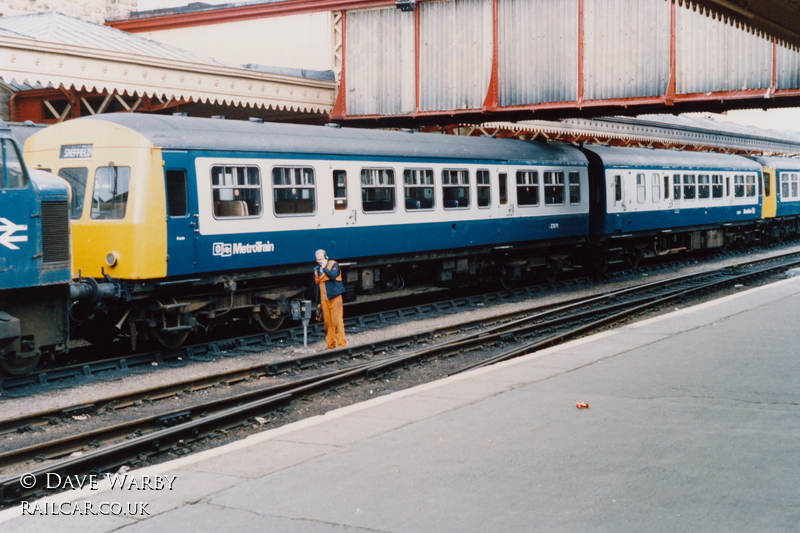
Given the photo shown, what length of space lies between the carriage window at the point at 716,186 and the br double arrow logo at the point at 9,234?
24221 mm

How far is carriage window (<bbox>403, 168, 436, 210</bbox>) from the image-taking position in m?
16.8

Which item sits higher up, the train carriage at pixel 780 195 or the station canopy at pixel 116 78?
the station canopy at pixel 116 78

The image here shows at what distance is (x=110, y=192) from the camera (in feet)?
40.5

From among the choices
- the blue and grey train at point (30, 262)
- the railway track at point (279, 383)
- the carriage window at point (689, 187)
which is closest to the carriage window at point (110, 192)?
the blue and grey train at point (30, 262)

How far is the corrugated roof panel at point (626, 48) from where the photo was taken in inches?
744

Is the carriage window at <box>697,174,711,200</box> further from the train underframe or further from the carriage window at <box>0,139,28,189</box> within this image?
the carriage window at <box>0,139,28,189</box>

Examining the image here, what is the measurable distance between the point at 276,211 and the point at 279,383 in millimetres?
3841

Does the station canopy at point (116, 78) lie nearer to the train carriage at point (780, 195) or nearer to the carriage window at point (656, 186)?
the carriage window at point (656, 186)

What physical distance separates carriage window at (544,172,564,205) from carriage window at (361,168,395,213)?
232 inches

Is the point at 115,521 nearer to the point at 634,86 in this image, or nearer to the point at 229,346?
the point at 229,346

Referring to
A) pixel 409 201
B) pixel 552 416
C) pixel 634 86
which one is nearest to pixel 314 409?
pixel 552 416

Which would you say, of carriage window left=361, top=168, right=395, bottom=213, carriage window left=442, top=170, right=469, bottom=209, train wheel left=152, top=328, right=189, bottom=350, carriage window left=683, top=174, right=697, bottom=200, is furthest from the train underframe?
carriage window left=683, top=174, right=697, bottom=200

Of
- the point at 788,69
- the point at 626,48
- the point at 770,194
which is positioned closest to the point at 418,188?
the point at 626,48

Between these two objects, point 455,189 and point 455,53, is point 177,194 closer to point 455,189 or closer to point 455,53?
point 455,189
